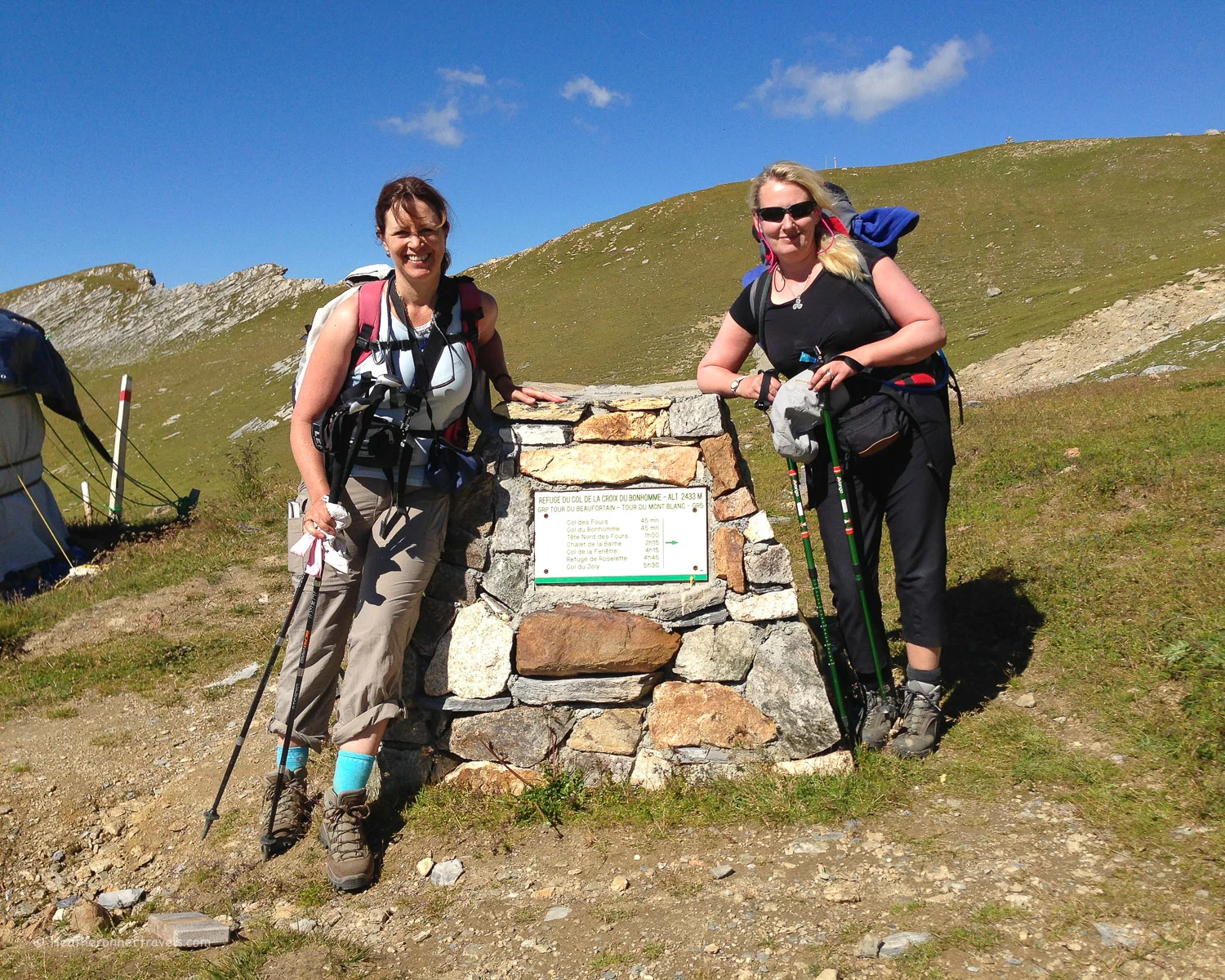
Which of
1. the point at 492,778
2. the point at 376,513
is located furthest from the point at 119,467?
the point at 492,778

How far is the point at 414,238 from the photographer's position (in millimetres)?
4090

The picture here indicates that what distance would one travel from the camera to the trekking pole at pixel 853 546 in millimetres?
4328

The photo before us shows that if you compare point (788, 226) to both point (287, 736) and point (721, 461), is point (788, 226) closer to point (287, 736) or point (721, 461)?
point (721, 461)

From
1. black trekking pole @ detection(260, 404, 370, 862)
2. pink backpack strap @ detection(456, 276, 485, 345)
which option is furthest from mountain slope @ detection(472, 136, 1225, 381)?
black trekking pole @ detection(260, 404, 370, 862)

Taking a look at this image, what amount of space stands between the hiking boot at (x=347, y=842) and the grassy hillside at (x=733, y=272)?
61.7 ft

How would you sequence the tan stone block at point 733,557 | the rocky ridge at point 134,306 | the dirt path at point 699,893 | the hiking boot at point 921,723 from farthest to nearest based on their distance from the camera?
1. the rocky ridge at point 134,306
2. the tan stone block at point 733,557
3. the hiking boot at point 921,723
4. the dirt path at point 699,893

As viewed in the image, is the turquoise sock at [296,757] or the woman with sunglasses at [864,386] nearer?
the woman with sunglasses at [864,386]

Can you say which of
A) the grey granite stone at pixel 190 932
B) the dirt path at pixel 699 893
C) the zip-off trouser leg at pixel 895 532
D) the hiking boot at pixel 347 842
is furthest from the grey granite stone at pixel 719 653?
the grey granite stone at pixel 190 932

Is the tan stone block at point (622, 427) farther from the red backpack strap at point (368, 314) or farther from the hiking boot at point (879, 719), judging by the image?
the hiking boot at point (879, 719)

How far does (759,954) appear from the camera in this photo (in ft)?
10.9

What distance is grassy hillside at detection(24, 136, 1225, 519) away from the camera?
2780 cm

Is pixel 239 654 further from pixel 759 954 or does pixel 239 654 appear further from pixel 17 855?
pixel 759 954

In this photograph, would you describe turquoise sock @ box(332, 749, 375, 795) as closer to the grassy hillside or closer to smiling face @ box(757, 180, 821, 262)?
A: smiling face @ box(757, 180, 821, 262)

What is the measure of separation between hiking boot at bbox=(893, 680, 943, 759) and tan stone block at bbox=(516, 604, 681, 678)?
1.26 metres
